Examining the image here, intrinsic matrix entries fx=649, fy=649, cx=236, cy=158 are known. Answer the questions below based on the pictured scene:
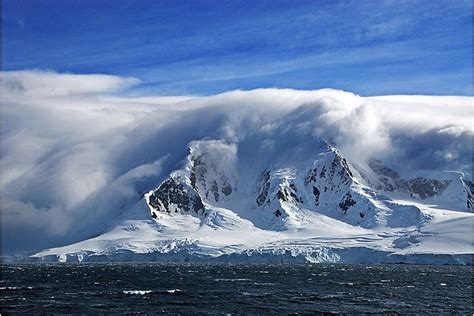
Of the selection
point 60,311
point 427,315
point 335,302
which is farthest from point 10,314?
point 427,315

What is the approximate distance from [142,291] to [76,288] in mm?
24361

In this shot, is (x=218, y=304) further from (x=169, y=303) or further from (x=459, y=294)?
(x=459, y=294)

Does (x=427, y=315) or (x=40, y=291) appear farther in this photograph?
(x=40, y=291)

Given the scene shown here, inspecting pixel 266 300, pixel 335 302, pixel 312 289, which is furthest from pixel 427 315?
pixel 312 289

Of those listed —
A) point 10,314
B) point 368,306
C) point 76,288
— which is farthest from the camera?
point 76,288

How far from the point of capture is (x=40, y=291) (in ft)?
607

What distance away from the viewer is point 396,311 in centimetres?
14738

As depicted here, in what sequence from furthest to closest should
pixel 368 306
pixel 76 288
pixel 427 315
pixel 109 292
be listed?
1. pixel 76 288
2. pixel 109 292
3. pixel 368 306
4. pixel 427 315

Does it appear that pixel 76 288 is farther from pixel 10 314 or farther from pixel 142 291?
pixel 10 314

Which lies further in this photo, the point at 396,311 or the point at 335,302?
the point at 335,302

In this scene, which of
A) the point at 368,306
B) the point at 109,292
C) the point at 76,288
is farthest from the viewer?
the point at 76,288

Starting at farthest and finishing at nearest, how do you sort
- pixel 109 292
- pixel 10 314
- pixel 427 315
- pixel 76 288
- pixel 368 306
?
pixel 76 288, pixel 109 292, pixel 368 306, pixel 427 315, pixel 10 314

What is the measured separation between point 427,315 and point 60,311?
79796 mm

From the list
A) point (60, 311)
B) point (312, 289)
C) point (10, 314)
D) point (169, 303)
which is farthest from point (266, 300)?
point (10, 314)
